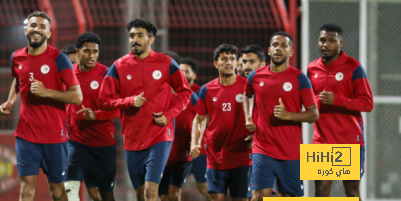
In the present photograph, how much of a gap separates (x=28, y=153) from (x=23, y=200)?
0.41 meters

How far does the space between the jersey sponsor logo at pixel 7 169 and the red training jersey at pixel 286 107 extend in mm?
3968

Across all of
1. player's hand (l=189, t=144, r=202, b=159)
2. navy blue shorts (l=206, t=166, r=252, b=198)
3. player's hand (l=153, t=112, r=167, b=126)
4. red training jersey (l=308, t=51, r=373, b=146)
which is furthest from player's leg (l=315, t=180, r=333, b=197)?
→ player's hand (l=153, t=112, r=167, b=126)

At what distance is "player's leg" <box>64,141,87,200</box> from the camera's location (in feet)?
21.3

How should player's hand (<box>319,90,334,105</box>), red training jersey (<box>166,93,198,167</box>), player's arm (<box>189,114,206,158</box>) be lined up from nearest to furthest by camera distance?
player's hand (<box>319,90,334,105</box>) → player's arm (<box>189,114,206,158</box>) → red training jersey (<box>166,93,198,167</box>)

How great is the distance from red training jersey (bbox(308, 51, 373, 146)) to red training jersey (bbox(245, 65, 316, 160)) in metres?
0.50

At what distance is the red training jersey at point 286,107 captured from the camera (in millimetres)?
5527

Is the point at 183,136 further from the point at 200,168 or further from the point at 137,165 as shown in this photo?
the point at 137,165

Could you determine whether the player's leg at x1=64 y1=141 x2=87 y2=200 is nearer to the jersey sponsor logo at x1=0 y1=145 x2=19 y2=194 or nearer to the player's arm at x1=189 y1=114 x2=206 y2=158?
the player's arm at x1=189 y1=114 x2=206 y2=158

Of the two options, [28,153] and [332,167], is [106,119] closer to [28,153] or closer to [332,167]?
[28,153]

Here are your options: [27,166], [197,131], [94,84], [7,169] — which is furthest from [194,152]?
[7,169]

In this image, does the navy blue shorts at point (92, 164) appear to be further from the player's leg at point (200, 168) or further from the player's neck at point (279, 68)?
the player's neck at point (279, 68)

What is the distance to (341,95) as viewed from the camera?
237 inches

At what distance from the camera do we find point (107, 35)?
31.0 ft

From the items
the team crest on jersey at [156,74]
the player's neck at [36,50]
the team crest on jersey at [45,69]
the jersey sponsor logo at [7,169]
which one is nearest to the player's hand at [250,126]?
the team crest on jersey at [156,74]
